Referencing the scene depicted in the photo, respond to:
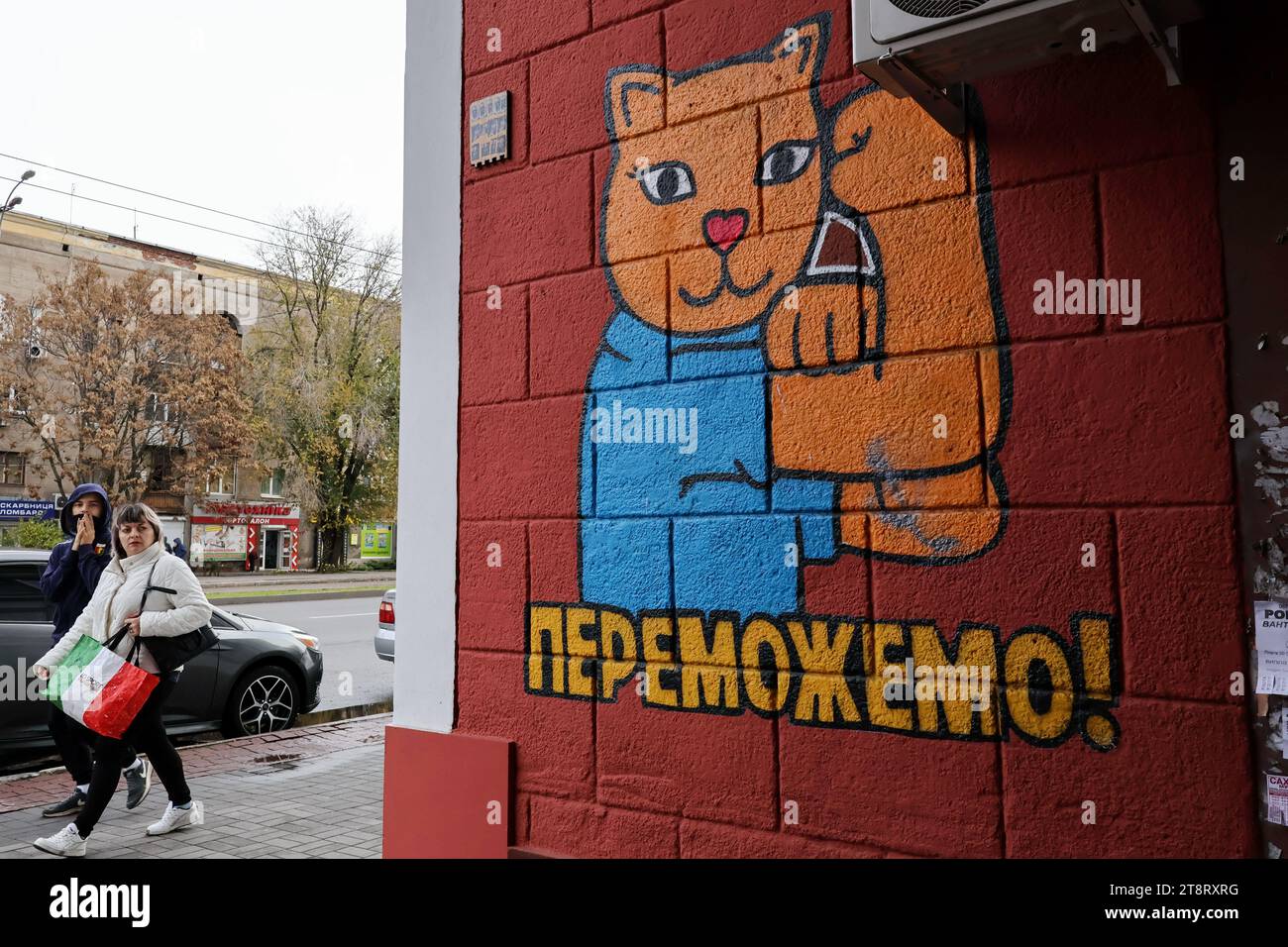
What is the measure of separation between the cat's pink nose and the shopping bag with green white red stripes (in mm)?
3900

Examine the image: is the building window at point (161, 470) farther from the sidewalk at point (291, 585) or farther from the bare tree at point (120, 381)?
the sidewalk at point (291, 585)

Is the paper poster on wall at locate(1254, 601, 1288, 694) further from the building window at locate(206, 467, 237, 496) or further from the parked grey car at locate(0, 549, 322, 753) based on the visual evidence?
the building window at locate(206, 467, 237, 496)

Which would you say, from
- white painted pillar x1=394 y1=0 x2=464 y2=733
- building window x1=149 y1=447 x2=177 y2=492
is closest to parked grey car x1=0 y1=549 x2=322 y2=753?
white painted pillar x1=394 y1=0 x2=464 y2=733

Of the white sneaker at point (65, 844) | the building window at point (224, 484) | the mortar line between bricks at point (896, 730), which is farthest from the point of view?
the building window at point (224, 484)

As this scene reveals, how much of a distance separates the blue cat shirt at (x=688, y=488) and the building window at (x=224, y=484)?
105 ft

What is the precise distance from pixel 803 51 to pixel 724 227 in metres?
0.63

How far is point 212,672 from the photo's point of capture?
7766 mm

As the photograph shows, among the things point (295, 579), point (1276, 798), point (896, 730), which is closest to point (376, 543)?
point (295, 579)

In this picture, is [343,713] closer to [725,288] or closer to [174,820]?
[174,820]

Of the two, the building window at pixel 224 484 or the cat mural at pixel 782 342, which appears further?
the building window at pixel 224 484

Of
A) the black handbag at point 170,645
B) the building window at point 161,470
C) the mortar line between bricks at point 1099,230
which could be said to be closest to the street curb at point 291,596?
the building window at point 161,470

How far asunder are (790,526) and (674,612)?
1.77 ft

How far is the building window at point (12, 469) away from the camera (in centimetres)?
3119
